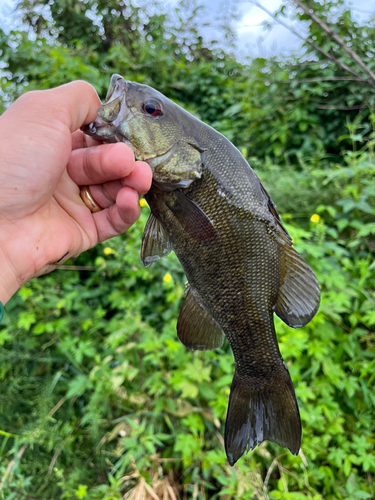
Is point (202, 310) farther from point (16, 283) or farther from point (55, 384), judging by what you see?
point (55, 384)

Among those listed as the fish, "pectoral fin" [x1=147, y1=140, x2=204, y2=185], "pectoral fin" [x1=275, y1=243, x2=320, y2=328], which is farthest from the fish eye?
"pectoral fin" [x1=275, y1=243, x2=320, y2=328]

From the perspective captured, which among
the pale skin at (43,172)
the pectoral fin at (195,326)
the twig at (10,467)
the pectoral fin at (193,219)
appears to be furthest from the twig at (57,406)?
the pectoral fin at (193,219)

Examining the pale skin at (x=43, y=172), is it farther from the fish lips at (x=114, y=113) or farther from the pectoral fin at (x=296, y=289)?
the pectoral fin at (x=296, y=289)

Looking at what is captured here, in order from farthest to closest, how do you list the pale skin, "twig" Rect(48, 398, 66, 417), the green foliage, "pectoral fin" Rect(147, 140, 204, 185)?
"twig" Rect(48, 398, 66, 417) → the green foliage → the pale skin → "pectoral fin" Rect(147, 140, 204, 185)

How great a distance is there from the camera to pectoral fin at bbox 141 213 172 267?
3.63 ft

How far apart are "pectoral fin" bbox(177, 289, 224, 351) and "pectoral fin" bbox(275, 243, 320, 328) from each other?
0.86 ft

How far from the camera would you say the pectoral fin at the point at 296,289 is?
95 centimetres

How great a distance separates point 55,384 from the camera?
6.68 ft

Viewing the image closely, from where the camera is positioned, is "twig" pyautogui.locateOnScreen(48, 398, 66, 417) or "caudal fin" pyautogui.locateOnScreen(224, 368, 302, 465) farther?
"twig" pyautogui.locateOnScreen(48, 398, 66, 417)

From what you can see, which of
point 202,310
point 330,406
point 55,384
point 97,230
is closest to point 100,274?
point 55,384

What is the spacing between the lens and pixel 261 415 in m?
1.02

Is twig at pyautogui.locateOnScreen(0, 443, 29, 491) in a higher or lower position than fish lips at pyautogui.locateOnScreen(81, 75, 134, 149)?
lower

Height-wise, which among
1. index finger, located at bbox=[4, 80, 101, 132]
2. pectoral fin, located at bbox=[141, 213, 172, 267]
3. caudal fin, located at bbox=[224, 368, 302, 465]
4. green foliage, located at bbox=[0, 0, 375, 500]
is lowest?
green foliage, located at bbox=[0, 0, 375, 500]

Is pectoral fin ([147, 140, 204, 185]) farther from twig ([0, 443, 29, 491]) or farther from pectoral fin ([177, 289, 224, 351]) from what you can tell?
twig ([0, 443, 29, 491])
